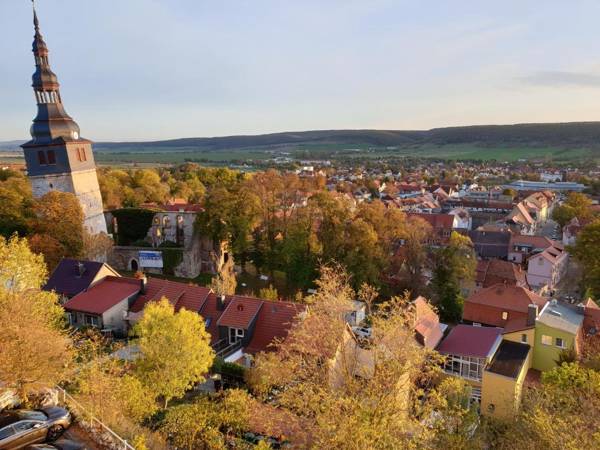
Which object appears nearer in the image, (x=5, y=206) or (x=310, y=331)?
(x=310, y=331)

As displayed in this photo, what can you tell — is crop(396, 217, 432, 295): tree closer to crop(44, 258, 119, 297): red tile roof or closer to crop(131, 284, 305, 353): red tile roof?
crop(131, 284, 305, 353): red tile roof

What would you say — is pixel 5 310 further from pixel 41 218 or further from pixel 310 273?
pixel 310 273

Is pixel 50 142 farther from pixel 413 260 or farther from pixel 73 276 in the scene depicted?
pixel 413 260

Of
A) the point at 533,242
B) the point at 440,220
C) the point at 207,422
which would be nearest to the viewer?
the point at 207,422

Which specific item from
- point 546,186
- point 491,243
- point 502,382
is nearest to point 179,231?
point 502,382

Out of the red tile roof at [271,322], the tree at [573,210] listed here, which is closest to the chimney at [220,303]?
the red tile roof at [271,322]

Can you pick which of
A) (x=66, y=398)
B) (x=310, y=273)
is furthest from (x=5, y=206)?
(x=66, y=398)
